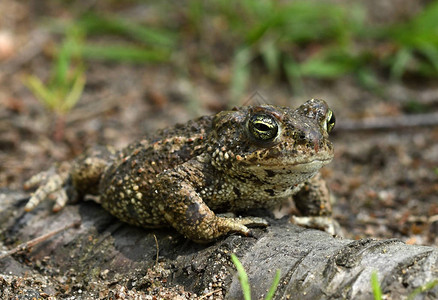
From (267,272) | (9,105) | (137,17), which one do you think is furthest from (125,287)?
(137,17)

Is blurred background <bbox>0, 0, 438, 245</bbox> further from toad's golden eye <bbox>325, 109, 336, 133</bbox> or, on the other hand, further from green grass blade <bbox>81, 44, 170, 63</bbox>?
toad's golden eye <bbox>325, 109, 336, 133</bbox>

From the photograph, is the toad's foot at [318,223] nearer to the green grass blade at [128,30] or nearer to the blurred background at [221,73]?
the blurred background at [221,73]

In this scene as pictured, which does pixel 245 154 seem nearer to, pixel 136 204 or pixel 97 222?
pixel 136 204

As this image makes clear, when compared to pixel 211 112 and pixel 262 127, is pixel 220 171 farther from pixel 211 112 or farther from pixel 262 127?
pixel 211 112

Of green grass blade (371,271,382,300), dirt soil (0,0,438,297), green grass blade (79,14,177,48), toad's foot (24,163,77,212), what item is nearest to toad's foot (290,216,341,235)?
dirt soil (0,0,438,297)

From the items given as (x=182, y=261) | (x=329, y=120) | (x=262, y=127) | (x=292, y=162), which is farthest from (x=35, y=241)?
(x=329, y=120)

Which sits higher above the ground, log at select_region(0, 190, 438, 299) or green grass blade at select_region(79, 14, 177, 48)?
green grass blade at select_region(79, 14, 177, 48)
